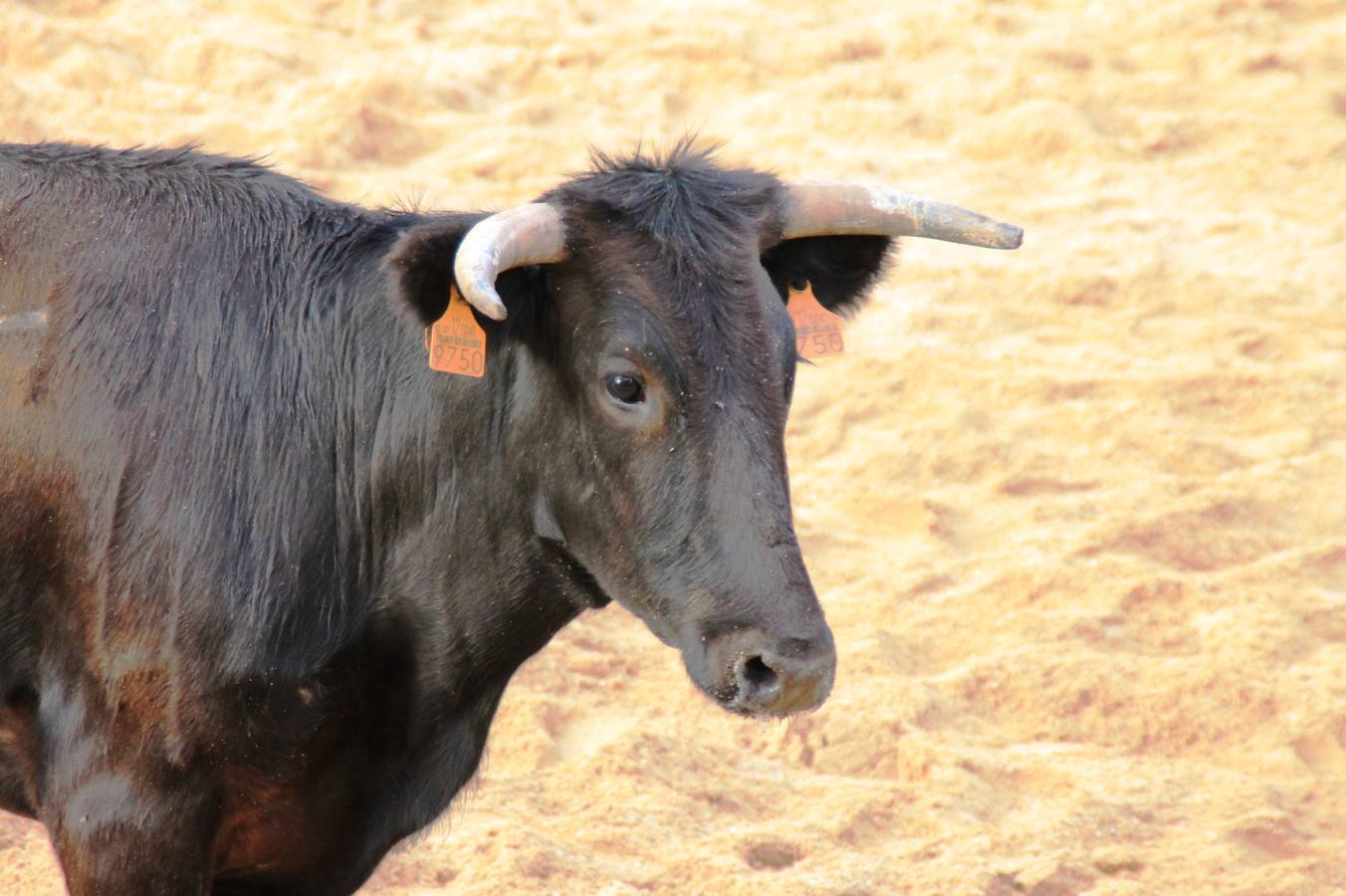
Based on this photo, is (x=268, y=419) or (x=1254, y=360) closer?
(x=268, y=419)

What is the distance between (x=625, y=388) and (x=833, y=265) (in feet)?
2.81

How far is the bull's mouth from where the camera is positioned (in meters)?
3.74

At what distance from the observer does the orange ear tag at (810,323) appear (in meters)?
4.11

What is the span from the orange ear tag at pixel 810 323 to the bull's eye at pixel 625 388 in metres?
0.68

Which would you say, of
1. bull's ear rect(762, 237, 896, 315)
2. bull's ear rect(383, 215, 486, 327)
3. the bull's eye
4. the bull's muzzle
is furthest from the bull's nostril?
bull's ear rect(762, 237, 896, 315)

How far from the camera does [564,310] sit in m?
3.64

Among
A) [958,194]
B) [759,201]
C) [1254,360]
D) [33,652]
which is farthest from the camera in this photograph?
[958,194]

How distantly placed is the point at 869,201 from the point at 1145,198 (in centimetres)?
542

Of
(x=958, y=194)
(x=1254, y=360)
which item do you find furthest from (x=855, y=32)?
(x=1254, y=360)

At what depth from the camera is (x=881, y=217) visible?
13.1ft

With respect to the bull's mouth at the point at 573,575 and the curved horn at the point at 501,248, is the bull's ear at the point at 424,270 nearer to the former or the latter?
the curved horn at the point at 501,248

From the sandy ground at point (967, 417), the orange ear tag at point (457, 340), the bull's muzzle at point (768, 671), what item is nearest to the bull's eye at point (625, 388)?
the orange ear tag at point (457, 340)

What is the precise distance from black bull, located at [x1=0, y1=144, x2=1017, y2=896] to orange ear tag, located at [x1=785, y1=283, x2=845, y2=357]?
247 mm

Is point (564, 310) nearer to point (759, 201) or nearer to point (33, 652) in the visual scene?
point (759, 201)
